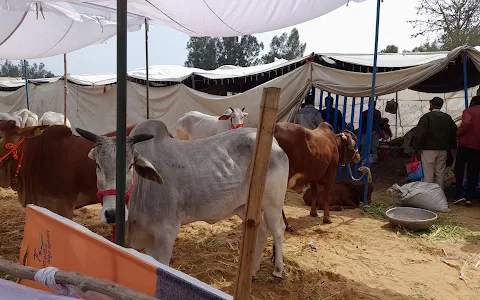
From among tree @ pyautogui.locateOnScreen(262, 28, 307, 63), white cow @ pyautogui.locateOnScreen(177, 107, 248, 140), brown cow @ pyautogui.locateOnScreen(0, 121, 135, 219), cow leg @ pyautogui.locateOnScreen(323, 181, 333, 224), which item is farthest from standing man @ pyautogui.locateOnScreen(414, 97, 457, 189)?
tree @ pyautogui.locateOnScreen(262, 28, 307, 63)

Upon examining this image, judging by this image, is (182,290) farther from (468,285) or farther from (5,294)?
(468,285)

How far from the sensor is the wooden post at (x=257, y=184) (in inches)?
52.4

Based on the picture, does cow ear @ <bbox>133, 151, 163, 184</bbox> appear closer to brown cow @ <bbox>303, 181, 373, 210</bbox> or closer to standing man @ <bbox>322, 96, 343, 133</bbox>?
brown cow @ <bbox>303, 181, 373, 210</bbox>

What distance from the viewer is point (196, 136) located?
898 centimetres

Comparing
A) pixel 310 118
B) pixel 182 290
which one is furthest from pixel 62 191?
pixel 310 118

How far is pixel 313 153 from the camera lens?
559 cm

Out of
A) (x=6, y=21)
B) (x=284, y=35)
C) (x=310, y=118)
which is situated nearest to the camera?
(x=6, y=21)

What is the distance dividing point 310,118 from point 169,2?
4776mm

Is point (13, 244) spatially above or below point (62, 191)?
below

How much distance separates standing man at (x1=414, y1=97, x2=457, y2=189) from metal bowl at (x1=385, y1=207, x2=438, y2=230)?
1.62 m

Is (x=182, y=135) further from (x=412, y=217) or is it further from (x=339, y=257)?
(x=339, y=257)

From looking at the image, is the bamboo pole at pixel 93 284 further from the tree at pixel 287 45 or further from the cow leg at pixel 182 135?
the tree at pixel 287 45

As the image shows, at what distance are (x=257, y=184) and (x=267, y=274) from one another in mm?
2956

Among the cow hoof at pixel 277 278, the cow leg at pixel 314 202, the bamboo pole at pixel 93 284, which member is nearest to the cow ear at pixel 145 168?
the bamboo pole at pixel 93 284
